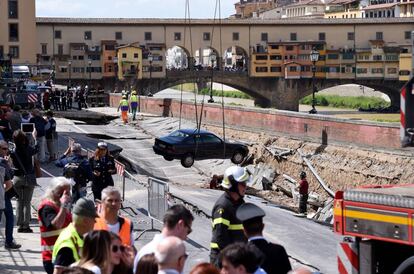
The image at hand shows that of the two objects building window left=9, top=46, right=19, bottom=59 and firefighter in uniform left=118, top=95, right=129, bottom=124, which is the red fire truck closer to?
firefighter in uniform left=118, top=95, right=129, bottom=124

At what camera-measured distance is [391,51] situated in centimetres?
10994

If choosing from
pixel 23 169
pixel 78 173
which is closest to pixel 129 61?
pixel 78 173

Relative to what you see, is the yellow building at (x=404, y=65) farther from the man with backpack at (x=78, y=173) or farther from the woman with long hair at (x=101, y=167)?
the man with backpack at (x=78, y=173)

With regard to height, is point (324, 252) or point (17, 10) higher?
point (17, 10)

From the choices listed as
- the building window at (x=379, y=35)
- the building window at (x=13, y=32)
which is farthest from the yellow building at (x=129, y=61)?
the building window at (x=379, y=35)

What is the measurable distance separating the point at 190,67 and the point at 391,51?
21.0m

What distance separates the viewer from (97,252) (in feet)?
24.5

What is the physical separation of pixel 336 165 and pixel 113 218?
1261 inches

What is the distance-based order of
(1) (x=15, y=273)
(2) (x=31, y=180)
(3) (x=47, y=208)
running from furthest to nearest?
(2) (x=31, y=180) → (1) (x=15, y=273) → (3) (x=47, y=208)

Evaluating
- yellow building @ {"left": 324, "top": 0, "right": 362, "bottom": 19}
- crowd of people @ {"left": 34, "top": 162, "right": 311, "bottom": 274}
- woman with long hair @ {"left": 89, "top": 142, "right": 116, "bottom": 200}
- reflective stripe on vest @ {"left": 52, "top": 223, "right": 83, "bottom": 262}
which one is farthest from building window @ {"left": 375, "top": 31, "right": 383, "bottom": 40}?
reflective stripe on vest @ {"left": 52, "top": 223, "right": 83, "bottom": 262}

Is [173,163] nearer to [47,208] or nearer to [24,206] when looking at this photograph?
[24,206]

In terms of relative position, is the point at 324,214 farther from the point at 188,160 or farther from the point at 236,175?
the point at 236,175

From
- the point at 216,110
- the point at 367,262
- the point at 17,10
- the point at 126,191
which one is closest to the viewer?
the point at 367,262

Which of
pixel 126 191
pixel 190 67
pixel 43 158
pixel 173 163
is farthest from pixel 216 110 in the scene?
pixel 190 67
